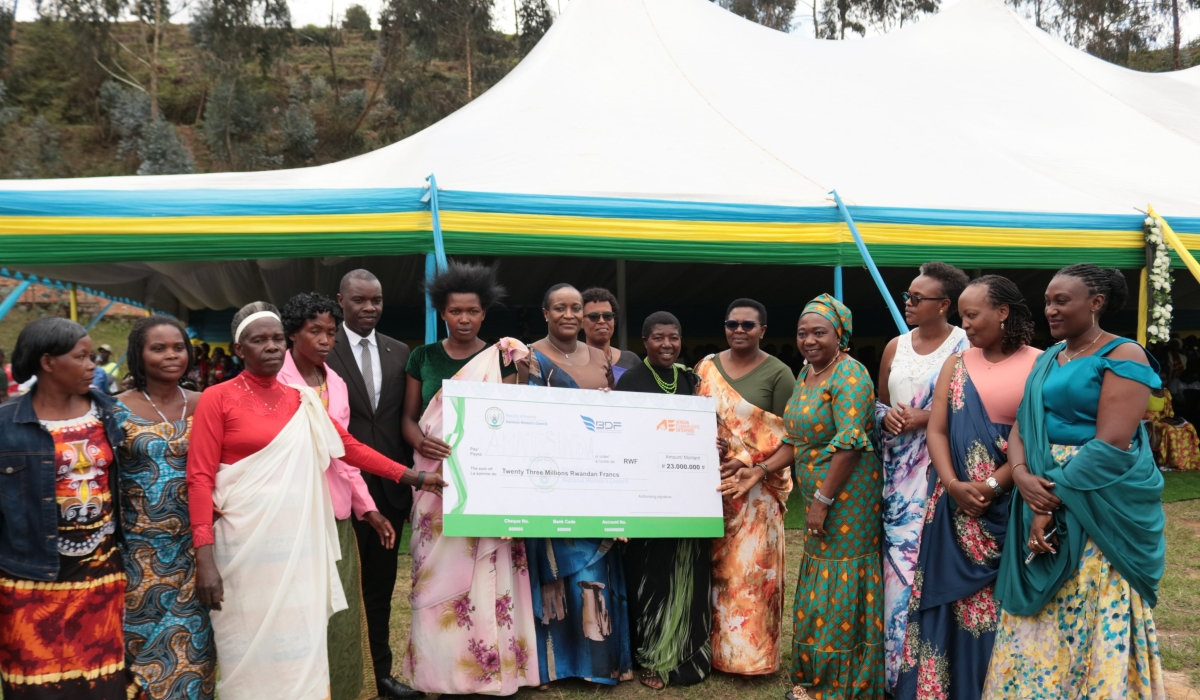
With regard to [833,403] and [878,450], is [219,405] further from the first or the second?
[878,450]

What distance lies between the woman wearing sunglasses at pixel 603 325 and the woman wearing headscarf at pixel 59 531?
180 cm

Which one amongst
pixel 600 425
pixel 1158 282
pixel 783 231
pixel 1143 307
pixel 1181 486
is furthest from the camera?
pixel 1181 486

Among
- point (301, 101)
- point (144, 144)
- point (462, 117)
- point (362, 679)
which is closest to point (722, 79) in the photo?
point (462, 117)

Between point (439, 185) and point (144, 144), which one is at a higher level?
point (144, 144)

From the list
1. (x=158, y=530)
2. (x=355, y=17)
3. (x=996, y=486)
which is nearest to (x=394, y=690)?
(x=158, y=530)

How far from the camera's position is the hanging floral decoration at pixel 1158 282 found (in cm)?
661

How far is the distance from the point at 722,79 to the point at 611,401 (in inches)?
246

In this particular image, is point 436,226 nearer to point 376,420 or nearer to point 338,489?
point 376,420

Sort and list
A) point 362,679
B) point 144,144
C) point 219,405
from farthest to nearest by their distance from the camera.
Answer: point 144,144, point 362,679, point 219,405

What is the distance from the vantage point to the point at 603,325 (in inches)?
145

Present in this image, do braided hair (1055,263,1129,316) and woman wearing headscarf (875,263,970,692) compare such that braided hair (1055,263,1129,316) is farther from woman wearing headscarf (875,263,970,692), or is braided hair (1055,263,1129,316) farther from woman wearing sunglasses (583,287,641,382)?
woman wearing sunglasses (583,287,641,382)

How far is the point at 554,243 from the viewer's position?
589 centimetres

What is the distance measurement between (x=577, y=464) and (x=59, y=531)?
168cm

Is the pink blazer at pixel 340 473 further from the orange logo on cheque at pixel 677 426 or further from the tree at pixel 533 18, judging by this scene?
the tree at pixel 533 18
